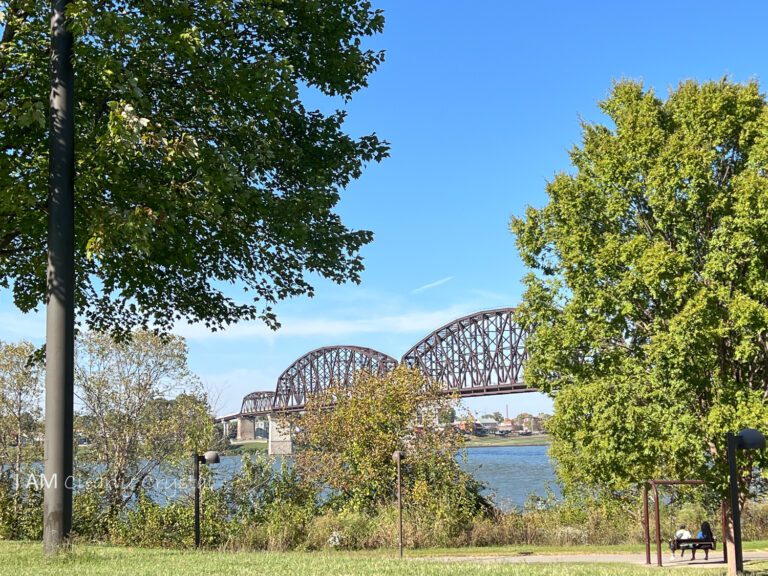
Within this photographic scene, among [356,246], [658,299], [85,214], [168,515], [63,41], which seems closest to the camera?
[63,41]

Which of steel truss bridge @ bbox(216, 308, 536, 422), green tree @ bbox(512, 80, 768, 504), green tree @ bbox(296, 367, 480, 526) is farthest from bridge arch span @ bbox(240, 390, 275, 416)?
green tree @ bbox(512, 80, 768, 504)

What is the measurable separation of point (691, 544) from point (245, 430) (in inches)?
4425

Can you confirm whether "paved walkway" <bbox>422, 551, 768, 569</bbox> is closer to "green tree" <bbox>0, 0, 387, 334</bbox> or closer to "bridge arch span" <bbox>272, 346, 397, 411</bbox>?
"green tree" <bbox>0, 0, 387, 334</bbox>

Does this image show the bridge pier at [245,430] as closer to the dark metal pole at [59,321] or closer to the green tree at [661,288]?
the green tree at [661,288]

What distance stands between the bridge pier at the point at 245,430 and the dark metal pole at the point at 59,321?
112m

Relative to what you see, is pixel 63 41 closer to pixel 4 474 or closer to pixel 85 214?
pixel 85 214

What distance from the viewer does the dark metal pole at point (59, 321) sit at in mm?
9055

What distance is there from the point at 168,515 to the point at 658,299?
13.3 m

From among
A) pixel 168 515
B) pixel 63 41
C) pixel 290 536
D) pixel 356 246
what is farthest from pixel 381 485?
pixel 63 41

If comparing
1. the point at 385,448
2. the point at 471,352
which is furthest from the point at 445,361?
the point at 385,448

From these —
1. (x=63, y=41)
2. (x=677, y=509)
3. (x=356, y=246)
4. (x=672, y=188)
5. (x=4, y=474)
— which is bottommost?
(x=677, y=509)

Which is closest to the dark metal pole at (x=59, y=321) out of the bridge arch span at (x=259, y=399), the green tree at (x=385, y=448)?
the green tree at (x=385, y=448)

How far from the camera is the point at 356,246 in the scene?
1316 centimetres

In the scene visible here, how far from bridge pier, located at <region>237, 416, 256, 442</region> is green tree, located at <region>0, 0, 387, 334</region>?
109 metres
